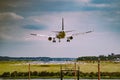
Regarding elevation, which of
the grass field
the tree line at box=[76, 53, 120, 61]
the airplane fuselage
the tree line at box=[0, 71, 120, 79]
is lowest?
the tree line at box=[0, 71, 120, 79]

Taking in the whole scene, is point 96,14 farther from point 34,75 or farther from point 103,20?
point 34,75

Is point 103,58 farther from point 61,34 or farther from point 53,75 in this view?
point 53,75

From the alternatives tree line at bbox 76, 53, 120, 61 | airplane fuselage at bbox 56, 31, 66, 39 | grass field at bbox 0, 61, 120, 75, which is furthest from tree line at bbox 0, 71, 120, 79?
airplane fuselage at bbox 56, 31, 66, 39

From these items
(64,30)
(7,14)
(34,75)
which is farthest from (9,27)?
(34,75)

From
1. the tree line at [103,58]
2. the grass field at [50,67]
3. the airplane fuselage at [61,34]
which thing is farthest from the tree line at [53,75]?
the airplane fuselage at [61,34]

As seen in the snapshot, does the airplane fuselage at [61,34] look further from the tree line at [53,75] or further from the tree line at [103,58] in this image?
the tree line at [53,75]

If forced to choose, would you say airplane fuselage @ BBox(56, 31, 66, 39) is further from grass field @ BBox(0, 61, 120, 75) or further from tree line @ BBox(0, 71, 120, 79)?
tree line @ BBox(0, 71, 120, 79)

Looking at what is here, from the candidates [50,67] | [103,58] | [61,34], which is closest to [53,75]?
[50,67]

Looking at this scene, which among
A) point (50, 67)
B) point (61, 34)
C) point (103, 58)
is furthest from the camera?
point (50, 67)

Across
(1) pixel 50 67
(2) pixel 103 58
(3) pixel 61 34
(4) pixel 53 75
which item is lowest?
(4) pixel 53 75

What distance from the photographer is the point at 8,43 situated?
12.2m

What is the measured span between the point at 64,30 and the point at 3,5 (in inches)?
60.5

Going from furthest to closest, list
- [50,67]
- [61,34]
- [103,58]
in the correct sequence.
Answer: [50,67]
[103,58]
[61,34]

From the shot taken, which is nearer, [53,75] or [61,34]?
[61,34]
